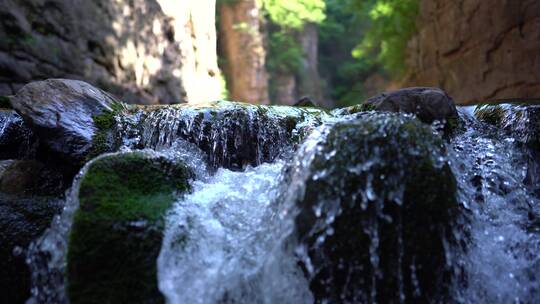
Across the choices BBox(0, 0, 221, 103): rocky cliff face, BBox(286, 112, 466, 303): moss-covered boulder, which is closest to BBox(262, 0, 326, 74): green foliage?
BBox(0, 0, 221, 103): rocky cliff face

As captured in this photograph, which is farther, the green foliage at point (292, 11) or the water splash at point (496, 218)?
the green foliage at point (292, 11)

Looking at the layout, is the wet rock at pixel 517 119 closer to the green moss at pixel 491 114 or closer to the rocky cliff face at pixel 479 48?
the green moss at pixel 491 114

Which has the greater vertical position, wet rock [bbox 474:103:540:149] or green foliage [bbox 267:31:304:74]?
green foliage [bbox 267:31:304:74]

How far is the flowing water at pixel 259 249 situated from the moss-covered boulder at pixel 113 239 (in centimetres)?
8

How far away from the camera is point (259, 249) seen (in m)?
2.33

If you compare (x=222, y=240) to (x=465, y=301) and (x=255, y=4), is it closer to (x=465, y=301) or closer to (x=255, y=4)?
(x=465, y=301)

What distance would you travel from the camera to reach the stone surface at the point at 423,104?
3467 millimetres

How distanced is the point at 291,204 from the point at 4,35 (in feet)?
14.1

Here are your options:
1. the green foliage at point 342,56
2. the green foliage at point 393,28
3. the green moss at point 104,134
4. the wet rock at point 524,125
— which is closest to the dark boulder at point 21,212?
the green moss at point 104,134

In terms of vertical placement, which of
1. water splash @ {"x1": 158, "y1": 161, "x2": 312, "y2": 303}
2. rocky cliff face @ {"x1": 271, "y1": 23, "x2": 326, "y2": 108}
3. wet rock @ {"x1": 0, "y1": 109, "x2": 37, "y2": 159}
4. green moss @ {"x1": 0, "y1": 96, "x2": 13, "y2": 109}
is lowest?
water splash @ {"x1": 158, "y1": 161, "x2": 312, "y2": 303}

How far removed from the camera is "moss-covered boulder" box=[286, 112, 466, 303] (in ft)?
6.89

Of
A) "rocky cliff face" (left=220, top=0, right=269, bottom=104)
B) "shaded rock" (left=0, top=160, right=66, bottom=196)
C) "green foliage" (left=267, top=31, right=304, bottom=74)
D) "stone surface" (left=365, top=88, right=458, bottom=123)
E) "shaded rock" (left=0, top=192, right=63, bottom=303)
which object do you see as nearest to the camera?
"shaded rock" (left=0, top=192, right=63, bottom=303)

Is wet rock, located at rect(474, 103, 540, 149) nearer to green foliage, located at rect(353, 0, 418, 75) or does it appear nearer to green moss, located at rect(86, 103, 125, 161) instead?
green moss, located at rect(86, 103, 125, 161)

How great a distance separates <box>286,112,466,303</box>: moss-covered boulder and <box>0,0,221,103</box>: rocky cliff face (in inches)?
166
